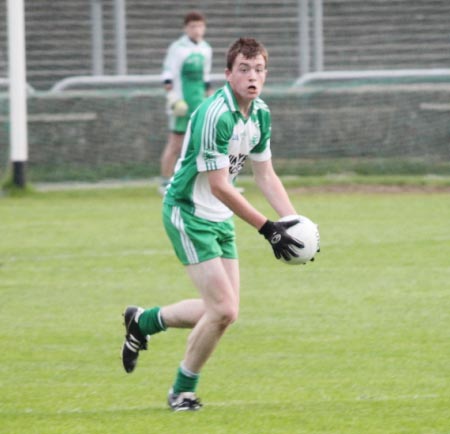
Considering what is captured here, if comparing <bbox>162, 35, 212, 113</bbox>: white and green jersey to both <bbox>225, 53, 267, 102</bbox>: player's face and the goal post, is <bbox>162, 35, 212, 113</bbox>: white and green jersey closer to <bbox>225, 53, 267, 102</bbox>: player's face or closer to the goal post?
the goal post

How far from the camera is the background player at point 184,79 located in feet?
50.0

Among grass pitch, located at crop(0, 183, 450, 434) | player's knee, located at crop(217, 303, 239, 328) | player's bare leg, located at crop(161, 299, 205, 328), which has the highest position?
player's knee, located at crop(217, 303, 239, 328)

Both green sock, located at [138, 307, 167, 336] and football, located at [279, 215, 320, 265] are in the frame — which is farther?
green sock, located at [138, 307, 167, 336]

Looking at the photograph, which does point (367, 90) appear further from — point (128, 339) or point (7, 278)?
point (128, 339)

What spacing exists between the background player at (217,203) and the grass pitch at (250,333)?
16.6 inches

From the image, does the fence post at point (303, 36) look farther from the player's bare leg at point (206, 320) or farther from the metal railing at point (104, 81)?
the player's bare leg at point (206, 320)

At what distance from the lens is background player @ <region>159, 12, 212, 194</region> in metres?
15.2

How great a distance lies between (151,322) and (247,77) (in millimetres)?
1431

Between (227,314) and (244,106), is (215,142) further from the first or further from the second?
(227,314)

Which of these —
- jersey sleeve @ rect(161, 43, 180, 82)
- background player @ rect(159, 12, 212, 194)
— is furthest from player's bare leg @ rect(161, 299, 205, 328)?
jersey sleeve @ rect(161, 43, 180, 82)

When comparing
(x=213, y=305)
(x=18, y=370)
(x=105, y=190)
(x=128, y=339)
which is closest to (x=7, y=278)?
(x=18, y=370)

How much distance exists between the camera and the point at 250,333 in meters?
8.06

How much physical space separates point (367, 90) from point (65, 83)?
4.25m

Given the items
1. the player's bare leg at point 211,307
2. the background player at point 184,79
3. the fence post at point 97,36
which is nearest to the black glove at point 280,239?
the player's bare leg at point 211,307
